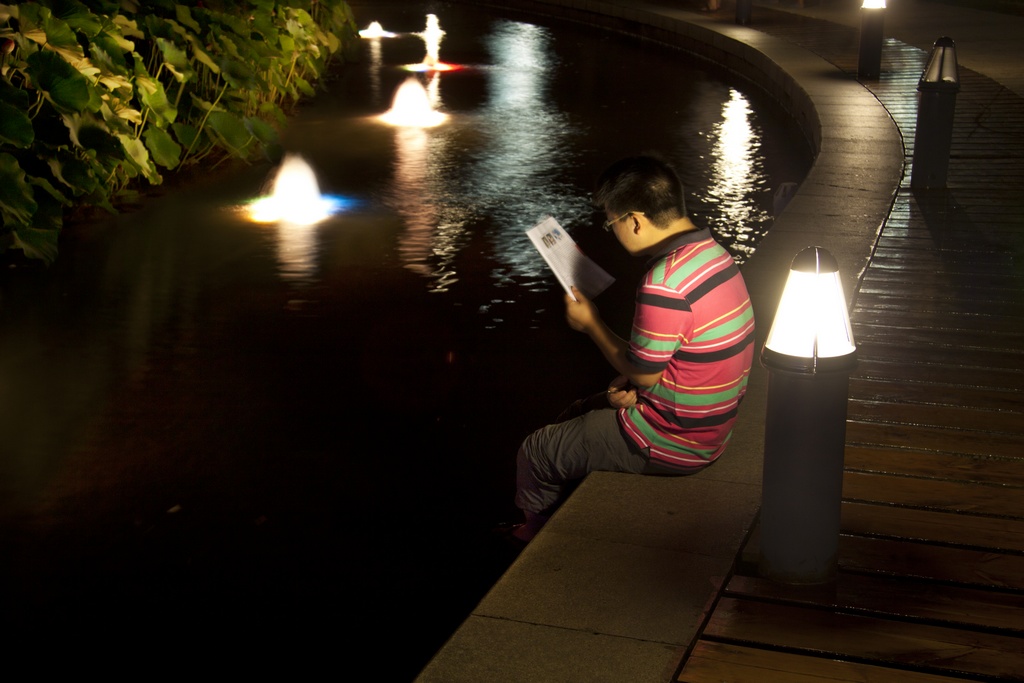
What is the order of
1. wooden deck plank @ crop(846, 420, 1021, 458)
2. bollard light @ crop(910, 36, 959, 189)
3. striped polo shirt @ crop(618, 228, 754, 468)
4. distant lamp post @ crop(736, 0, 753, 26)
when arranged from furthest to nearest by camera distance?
distant lamp post @ crop(736, 0, 753, 26) < bollard light @ crop(910, 36, 959, 189) < wooden deck plank @ crop(846, 420, 1021, 458) < striped polo shirt @ crop(618, 228, 754, 468)

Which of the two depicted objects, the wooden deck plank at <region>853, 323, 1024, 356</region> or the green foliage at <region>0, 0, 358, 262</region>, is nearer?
Result: the wooden deck plank at <region>853, 323, 1024, 356</region>

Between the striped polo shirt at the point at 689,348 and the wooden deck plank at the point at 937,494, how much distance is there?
1.58 ft

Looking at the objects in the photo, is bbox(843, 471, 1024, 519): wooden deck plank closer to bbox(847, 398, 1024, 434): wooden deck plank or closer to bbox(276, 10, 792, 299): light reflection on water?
bbox(847, 398, 1024, 434): wooden deck plank

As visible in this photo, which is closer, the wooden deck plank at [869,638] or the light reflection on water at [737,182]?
the wooden deck plank at [869,638]

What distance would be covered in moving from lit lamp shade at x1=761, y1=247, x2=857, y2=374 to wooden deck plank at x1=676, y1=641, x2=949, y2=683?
2.38ft

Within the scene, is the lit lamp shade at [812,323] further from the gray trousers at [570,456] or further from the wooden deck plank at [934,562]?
the gray trousers at [570,456]

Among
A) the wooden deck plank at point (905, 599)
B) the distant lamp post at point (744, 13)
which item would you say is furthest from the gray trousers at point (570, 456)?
the distant lamp post at point (744, 13)

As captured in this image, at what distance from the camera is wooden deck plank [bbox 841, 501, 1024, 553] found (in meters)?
3.88

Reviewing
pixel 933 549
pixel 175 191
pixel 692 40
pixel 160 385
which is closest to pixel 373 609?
pixel 933 549

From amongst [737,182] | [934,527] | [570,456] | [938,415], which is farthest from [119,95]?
[934,527]

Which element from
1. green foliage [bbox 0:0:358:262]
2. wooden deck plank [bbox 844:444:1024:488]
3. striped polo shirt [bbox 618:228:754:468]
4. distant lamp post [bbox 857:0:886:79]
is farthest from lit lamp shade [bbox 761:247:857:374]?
distant lamp post [bbox 857:0:886:79]

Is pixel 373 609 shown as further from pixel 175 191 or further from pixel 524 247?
pixel 175 191

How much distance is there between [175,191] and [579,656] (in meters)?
7.97

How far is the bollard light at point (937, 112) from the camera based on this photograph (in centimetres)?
854
